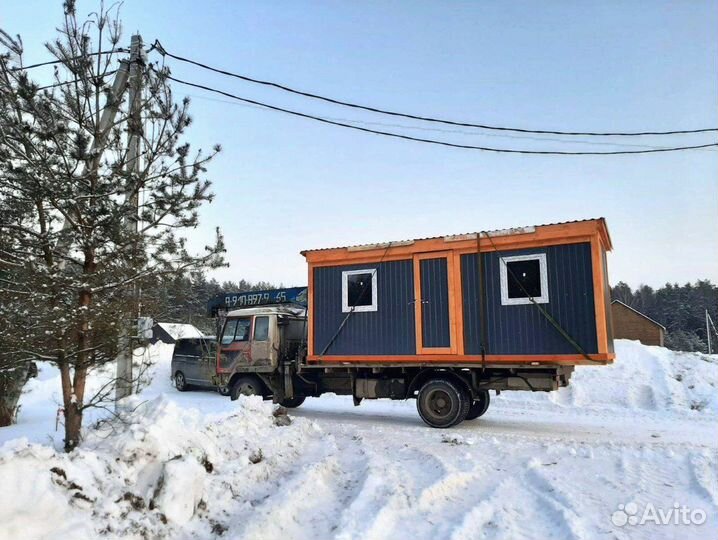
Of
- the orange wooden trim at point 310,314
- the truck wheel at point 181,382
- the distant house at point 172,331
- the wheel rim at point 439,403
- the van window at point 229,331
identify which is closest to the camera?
the distant house at point 172,331

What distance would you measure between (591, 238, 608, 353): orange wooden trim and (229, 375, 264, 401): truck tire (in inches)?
267

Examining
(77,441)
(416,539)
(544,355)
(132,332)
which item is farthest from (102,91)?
(544,355)

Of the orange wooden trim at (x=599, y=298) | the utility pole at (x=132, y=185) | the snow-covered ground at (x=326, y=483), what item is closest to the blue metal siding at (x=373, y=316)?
the snow-covered ground at (x=326, y=483)

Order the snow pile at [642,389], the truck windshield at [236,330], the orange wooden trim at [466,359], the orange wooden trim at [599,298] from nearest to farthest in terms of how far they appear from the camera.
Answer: the orange wooden trim at [599,298] → the orange wooden trim at [466,359] → the truck windshield at [236,330] → the snow pile at [642,389]

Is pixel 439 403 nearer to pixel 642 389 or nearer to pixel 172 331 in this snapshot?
pixel 172 331

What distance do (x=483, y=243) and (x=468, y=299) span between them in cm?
101

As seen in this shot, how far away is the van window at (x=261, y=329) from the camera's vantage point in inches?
446

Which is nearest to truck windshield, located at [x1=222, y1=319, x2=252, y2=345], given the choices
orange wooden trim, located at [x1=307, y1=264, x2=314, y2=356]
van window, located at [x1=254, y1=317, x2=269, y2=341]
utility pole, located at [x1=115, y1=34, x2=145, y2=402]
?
van window, located at [x1=254, y1=317, x2=269, y2=341]

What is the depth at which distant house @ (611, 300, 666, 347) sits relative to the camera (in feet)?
109

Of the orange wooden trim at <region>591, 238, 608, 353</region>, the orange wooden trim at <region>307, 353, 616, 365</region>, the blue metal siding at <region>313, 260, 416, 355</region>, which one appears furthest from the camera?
the blue metal siding at <region>313, 260, 416, 355</region>

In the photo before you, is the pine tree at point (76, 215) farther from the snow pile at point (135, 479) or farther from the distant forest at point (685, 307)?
the distant forest at point (685, 307)

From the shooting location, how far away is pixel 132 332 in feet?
17.7

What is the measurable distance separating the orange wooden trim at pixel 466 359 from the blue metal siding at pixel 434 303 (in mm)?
262

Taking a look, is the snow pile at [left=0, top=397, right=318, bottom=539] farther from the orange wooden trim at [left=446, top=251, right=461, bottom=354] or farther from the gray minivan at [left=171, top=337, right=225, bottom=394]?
the gray minivan at [left=171, top=337, right=225, bottom=394]
